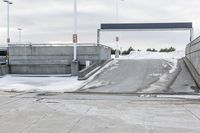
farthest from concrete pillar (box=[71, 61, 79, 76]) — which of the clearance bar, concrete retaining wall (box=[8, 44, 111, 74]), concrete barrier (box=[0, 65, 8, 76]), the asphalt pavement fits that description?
the clearance bar

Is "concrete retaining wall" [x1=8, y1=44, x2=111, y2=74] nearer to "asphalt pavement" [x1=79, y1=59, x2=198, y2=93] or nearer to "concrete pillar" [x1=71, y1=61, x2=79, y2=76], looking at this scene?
"concrete pillar" [x1=71, y1=61, x2=79, y2=76]

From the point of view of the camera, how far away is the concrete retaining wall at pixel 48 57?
32844mm

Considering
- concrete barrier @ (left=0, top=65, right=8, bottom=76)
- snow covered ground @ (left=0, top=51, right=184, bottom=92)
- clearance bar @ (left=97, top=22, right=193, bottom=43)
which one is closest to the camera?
snow covered ground @ (left=0, top=51, right=184, bottom=92)

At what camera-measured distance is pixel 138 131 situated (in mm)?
10250

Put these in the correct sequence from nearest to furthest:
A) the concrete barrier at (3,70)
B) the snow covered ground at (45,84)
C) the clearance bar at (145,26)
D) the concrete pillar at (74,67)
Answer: the snow covered ground at (45,84) → the concrete pillar at (74,67) → the concrete barrier at (3,70) → the clearance bar at (145,26)

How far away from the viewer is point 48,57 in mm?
33156

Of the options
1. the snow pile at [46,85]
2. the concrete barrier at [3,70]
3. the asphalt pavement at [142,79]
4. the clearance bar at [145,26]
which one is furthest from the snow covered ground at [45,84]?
the clearance bar at [145,26]

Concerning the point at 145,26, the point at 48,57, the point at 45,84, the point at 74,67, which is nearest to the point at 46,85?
the point at 45,84

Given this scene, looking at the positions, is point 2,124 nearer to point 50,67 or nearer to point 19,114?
point 19,114

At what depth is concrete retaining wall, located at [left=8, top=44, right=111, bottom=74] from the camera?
32844 mm

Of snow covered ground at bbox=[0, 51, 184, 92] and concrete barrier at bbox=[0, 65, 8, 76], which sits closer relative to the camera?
snow covered ground at bbox=[0, 51, 184, 92]

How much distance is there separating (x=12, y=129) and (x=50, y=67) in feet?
74.8

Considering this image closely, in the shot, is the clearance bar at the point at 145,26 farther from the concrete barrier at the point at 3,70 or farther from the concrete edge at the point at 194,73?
the concrete barrier at the point at 3,70

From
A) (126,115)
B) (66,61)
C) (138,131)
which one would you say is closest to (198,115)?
(126,115)
